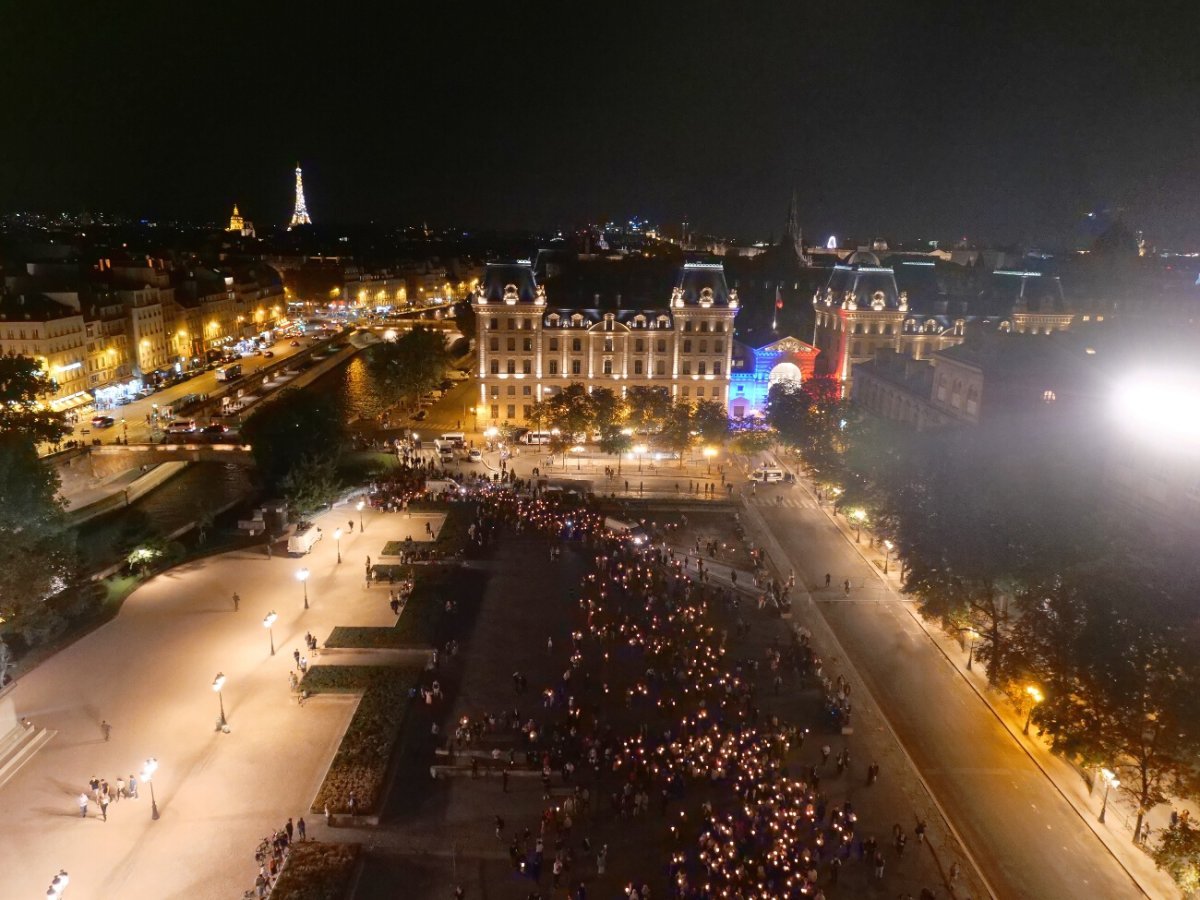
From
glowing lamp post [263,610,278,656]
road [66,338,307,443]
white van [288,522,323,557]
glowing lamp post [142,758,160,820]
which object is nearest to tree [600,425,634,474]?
white van [288,522,323,557]

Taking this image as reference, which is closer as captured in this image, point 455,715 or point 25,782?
point 25,782

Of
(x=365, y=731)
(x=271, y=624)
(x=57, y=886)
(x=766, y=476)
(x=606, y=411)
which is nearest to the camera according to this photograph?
(x=57, y=886)

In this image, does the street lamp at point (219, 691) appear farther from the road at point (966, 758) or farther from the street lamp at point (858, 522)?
the street lamp at point (858, 522)

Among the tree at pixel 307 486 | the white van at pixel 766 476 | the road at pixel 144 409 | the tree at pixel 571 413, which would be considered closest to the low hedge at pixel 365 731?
the tree at pixel 307 486

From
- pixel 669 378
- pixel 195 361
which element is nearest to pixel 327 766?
pixel 669 378

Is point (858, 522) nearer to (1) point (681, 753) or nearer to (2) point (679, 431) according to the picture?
(2) point (679, 431)

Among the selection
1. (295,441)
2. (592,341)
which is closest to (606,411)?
(592,341)

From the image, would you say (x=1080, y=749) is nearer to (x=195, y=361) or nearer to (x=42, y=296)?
(x=42, y=296)

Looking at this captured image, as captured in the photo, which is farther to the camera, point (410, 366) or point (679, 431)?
point (410, 366)
